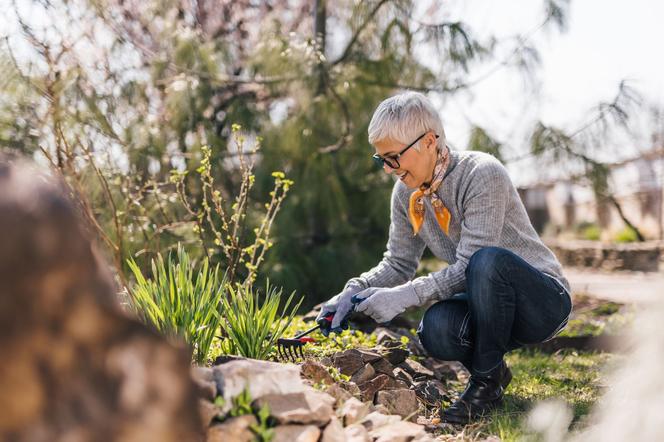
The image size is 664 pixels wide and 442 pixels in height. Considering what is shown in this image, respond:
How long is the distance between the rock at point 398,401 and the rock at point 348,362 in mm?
199

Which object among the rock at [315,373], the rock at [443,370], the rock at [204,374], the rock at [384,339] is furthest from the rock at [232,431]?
the rock at [443,370]

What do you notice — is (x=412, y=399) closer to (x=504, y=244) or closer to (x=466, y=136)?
(x=504, y=244)

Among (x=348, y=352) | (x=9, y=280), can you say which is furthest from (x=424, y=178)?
(x=9, y=280)

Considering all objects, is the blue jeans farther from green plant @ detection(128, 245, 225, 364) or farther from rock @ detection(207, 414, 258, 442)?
rock @ detection(207, 414, 258, 442)

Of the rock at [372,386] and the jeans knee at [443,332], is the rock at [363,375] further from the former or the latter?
the jeans knee at [443,332]

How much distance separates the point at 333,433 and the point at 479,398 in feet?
2.88

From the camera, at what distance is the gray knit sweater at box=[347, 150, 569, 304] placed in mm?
2379

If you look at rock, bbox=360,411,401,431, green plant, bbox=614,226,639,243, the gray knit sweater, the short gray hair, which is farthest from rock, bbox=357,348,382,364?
green plant, bbox=614,226,639,243

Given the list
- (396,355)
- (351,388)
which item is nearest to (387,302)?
(351,388)

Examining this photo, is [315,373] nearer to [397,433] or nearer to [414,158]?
[397,433]

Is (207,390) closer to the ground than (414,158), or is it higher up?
closer to the ground

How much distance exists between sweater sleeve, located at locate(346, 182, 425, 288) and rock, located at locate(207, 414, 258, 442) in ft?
3.85

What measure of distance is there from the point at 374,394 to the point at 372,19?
11.2 ft

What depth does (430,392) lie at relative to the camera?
2.61m
